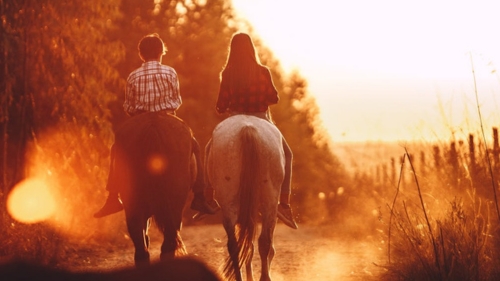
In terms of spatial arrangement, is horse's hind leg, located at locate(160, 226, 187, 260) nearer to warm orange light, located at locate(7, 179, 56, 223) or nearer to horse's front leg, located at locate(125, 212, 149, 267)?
horse's front leg, located at locate(125, 212, 149, 267)

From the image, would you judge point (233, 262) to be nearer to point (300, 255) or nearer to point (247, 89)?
point (247, 89)

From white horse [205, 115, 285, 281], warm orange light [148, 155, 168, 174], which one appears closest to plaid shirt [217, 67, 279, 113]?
white horse [205, 115, 285, 281]

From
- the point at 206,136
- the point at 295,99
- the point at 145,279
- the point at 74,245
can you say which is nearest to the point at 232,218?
the point at 145,279

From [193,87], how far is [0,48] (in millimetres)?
7986

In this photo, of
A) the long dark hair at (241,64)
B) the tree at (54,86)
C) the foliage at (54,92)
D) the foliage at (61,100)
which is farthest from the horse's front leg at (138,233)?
the tree at (54,86)

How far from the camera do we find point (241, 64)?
7.72 metres

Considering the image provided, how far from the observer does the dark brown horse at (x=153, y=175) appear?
704 cm

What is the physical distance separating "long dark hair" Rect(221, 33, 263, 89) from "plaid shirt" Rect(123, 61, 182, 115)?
56 cm

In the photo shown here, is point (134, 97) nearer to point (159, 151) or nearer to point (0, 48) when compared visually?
point (159, 151)

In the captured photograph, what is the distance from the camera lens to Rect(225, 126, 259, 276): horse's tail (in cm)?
702

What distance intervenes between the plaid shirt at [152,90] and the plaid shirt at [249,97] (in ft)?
1.50

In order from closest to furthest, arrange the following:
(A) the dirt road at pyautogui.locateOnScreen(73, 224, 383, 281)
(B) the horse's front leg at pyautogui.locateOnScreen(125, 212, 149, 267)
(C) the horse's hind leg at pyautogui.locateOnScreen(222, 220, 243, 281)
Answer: (C) the horse's hind leg at pyautogui.locateOnScreen(222, 220, 243, 281) → (B) the horse's front leg at pyautogui.locateOnScreen(125, 212, 149, 267) → (A) the dirt road at pyautogui.locateOnScreen(73, 224, 383, 281)

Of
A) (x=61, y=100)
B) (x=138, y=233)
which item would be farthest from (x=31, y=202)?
(x=138, y=233)

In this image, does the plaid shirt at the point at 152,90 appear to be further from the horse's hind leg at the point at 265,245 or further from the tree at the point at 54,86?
the tree at the point at 54,86
